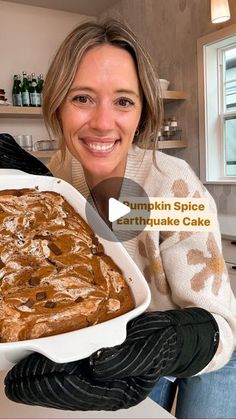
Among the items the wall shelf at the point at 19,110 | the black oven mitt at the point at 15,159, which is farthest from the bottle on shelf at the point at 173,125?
the black oven mitt at the point at 15,159

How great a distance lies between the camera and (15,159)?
959mm

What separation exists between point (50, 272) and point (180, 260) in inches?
10.4

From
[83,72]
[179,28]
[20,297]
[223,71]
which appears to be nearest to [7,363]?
[20,297]

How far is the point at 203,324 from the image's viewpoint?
0.65 meters

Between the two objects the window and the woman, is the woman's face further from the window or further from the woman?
the window

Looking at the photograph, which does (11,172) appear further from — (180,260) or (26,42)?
(26,42)

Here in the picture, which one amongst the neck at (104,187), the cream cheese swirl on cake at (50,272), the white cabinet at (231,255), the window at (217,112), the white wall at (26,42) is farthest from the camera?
the white wall at (26,42)

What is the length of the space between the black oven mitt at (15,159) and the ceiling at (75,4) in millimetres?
3235

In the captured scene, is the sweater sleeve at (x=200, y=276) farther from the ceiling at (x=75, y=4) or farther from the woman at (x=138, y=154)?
the ceiling at (x=75, y=4)

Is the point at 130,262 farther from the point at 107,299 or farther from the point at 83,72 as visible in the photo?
the point at 83,72

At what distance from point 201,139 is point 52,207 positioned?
237cm

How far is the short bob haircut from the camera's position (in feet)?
2.92

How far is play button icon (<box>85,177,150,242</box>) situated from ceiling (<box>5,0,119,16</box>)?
325cm

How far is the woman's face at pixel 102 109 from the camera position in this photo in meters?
0.85
